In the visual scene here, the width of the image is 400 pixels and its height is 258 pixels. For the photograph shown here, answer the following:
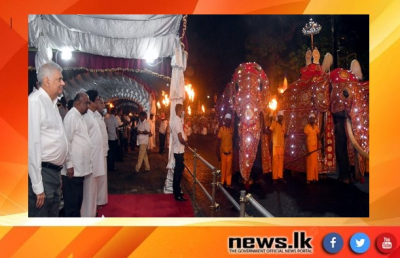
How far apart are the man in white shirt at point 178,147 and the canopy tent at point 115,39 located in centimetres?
10

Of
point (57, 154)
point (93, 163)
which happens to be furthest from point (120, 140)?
point (57, 154)

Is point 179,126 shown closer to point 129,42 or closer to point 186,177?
point 129,42

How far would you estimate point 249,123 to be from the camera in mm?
4746

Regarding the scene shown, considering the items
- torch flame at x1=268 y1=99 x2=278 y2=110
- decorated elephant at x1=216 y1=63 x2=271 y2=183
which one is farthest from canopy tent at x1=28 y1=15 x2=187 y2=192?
torch flame at x1=268 y1=99 x2=278 y2=110

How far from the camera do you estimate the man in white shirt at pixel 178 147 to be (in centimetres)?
428

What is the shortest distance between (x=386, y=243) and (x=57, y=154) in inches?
107

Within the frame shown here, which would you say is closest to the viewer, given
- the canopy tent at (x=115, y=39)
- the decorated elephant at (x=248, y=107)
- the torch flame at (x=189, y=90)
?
the canopy tent at (x=115, y=39)

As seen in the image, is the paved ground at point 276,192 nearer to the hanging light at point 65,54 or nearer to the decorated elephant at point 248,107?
the decorated elephant at point 248,107

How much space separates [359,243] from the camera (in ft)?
9.66

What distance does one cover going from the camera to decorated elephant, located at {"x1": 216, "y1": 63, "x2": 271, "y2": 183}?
15.3 feet

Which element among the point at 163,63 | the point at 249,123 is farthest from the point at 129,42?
the point at 249,123

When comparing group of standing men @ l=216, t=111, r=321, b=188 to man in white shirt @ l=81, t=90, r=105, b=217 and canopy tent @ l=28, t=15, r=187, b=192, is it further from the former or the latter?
A: man in white shirt @ l=81, t=90, r=105, b=217

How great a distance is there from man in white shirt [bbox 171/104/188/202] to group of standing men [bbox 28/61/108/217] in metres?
0.89

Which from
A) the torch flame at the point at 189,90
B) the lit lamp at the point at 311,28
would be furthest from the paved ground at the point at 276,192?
the lit lamp at the point at 311,28
